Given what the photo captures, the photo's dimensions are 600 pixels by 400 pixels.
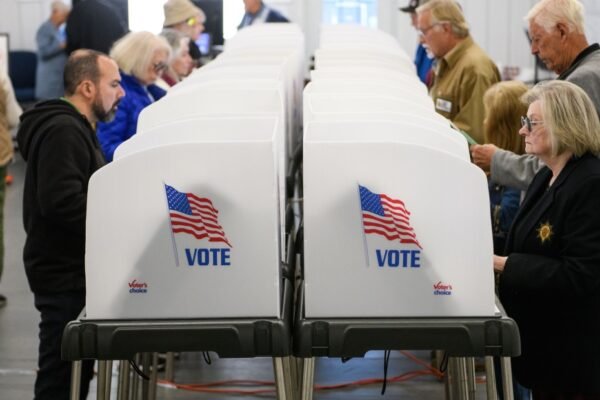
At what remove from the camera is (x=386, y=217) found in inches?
96.9

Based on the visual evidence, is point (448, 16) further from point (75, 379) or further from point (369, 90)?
point (75, 379)

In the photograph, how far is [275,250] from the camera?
2.48m

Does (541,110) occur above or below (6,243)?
above

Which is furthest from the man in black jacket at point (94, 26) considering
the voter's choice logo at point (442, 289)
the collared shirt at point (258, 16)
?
the voter's choice logo at point (442, 289)

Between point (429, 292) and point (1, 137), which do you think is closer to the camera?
point (429, 292)

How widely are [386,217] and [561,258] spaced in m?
0.63

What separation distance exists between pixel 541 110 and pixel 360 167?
2.29ft

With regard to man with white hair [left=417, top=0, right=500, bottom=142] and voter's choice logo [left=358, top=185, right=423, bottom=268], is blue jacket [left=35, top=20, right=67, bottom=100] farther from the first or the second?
voter's choice logo [left=358, top=185, right=423, bottom=268]

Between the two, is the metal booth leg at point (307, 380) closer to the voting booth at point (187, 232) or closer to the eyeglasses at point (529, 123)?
the voting booth at point (187, 232)

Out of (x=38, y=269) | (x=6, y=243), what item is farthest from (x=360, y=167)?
(x=6, y=243)

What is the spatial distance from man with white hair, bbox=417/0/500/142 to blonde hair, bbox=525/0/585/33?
3.29 feet

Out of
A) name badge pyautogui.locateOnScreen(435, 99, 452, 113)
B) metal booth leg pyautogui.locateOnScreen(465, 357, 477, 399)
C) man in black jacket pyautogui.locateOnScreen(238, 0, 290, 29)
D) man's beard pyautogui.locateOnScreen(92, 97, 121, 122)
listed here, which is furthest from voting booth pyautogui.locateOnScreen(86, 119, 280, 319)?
man in black jacket pyautogui.locateOnScreen(238, 0, 290, 29)

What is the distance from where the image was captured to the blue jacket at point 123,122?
4.61 meters

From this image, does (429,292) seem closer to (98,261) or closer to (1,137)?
(98,261)
